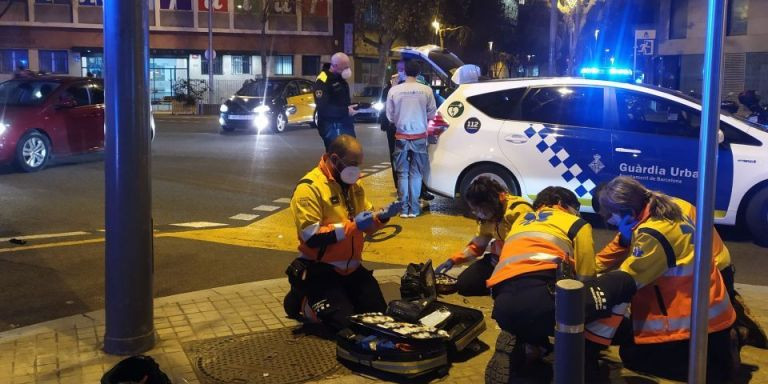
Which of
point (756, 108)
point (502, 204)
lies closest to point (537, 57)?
point (756, 108)

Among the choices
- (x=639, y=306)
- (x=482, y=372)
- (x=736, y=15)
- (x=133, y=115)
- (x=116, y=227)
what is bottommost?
(x=482, y=372)

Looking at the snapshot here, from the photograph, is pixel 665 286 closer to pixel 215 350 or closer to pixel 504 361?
pixel 504 361

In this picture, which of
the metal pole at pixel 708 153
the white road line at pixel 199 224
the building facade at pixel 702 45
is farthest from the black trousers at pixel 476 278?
the building facade at pixel 702 45

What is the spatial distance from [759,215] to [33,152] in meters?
11.1

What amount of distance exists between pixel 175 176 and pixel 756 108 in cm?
948

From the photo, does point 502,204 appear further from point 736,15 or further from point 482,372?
point 736,15

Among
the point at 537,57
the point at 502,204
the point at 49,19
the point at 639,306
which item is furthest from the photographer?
the point at 537,57

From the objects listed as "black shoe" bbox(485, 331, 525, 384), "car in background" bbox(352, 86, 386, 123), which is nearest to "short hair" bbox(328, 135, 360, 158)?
"black shoe" bbox(485, 331, 525, 384)

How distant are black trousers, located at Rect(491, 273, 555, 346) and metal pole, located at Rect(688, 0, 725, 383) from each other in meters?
0.80

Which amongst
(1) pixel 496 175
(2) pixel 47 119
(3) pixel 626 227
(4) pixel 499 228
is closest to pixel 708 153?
(3) pixel 626 227

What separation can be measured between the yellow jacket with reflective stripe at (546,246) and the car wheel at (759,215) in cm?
444

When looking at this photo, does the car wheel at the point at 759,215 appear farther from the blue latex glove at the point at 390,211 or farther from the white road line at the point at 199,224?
the white road line at the point at 199,224

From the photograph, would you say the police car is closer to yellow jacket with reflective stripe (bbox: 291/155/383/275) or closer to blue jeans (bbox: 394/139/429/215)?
blue jeans (bbox: 394/139/429/215)

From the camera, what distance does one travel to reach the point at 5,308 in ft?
18.5
